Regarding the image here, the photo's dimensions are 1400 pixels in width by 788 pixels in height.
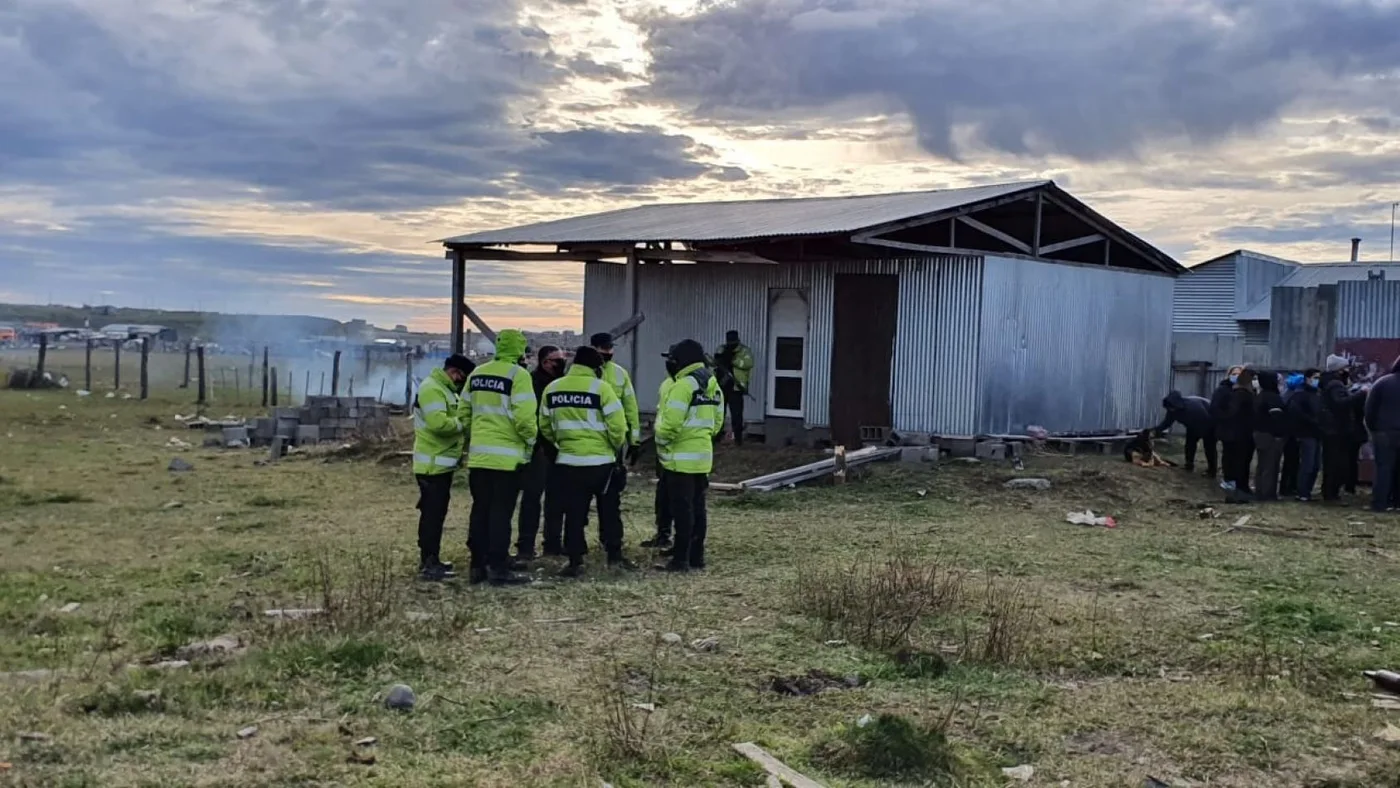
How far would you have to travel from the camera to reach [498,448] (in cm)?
942

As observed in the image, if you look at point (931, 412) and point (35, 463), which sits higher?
point (931, 412)

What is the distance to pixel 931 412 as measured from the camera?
17.5 metres

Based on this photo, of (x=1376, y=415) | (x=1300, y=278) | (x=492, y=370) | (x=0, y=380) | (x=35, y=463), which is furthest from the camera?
Answer: (x=1300, y=278)

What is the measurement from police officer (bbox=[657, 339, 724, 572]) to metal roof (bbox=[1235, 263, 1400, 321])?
34.6m

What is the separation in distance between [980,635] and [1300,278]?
132 feet

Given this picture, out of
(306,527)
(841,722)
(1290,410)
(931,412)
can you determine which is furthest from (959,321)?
(841,722)

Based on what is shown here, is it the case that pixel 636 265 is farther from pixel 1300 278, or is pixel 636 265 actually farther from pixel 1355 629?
pixel 1300 278

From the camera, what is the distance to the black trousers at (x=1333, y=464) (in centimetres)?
1515

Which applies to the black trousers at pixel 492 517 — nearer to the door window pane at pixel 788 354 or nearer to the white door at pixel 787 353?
the white door at pixel 787 353

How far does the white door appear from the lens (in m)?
18.6

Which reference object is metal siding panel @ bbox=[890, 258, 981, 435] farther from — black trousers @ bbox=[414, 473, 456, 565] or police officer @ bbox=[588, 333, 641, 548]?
black trousers @ bbox=[414, 473, 456, 565]

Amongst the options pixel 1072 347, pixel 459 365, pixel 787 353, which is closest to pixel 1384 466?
pixel 1072 347

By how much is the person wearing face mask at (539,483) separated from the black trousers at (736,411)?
26.3 ft

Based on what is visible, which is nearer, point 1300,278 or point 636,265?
point 636,265
